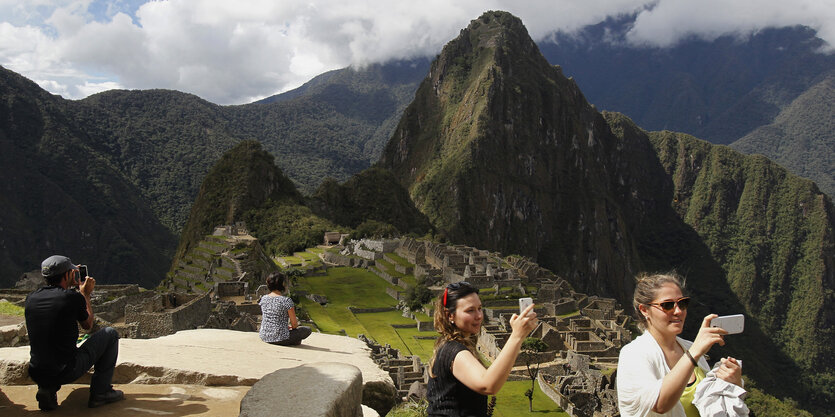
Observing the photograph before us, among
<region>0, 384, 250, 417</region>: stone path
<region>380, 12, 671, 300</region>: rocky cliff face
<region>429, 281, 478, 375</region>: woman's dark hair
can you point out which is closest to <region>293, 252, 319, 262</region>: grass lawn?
<region>0, 384, 250, 417</region>: stone path

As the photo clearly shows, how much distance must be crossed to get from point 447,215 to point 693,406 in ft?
402

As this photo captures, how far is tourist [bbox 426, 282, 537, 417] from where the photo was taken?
4508 mm

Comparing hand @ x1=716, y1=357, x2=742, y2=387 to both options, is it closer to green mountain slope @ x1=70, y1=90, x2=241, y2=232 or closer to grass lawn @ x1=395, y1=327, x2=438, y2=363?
grass lawn @ x1=395, y1=327, x2=438, y2=363

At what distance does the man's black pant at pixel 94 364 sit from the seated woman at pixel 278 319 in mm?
3459

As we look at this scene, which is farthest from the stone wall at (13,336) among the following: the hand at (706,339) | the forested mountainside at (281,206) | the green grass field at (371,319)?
the forested mountainside at (281,206)

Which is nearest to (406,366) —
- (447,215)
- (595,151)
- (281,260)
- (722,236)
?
(281,260)

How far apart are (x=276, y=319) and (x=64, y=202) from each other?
98.1 m

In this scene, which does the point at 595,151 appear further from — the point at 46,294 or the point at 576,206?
the point at 46,294

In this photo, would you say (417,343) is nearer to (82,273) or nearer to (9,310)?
(9,310)

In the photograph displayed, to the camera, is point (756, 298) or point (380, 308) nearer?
point (380, 308)

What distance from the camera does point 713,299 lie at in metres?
154

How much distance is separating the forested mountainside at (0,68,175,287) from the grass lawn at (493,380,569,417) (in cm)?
6300

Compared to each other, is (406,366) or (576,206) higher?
(576,206)

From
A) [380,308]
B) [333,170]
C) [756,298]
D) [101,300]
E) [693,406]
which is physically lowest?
[756,298]
